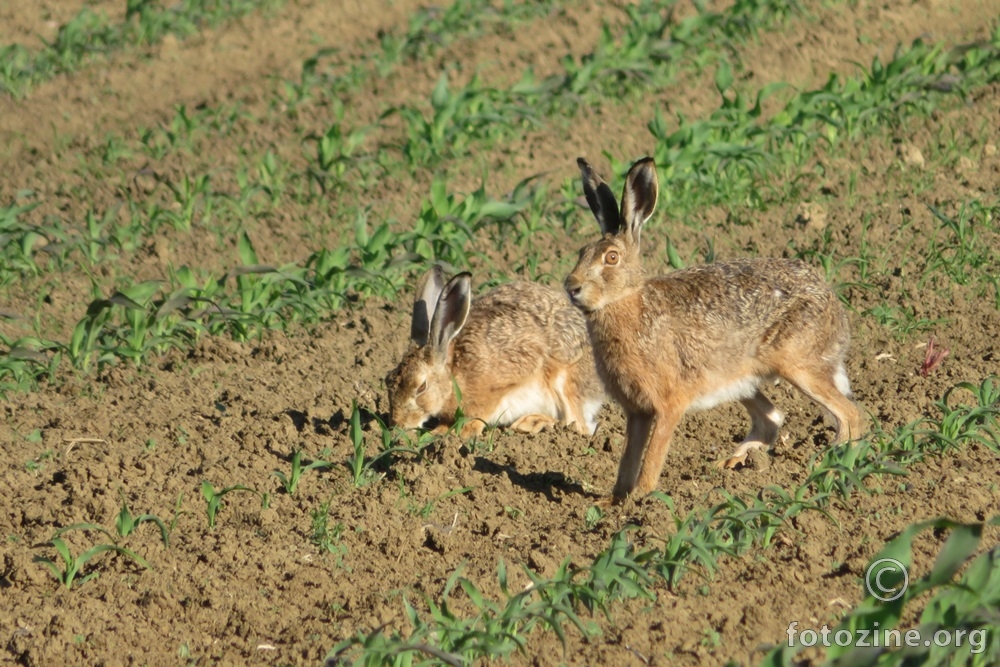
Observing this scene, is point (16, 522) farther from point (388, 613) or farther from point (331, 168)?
point (331, 168)

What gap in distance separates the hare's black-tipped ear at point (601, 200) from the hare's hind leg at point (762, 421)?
1.22 metres

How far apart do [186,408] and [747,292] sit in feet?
10.3

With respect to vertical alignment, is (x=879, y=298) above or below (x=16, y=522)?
below

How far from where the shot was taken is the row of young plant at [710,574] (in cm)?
420

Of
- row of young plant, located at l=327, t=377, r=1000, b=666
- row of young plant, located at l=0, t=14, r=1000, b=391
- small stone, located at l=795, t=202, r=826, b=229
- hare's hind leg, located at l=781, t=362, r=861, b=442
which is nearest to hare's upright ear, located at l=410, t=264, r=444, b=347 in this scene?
row of young plant, located at l=0, t=14, r=1000, b=391

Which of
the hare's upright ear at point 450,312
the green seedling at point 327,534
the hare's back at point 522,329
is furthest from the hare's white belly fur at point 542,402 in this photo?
the green seedling at point 327,534

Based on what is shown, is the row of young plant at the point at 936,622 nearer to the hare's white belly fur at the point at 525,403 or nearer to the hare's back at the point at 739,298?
the hare's back at the point at 739,298

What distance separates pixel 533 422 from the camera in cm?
807

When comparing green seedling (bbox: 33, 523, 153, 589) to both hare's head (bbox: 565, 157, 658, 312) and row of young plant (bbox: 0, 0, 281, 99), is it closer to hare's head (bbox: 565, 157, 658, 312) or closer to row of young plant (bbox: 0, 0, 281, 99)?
hare's head (bbox: 565, 157, 658, 312)

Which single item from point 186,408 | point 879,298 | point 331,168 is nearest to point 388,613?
point 186,408

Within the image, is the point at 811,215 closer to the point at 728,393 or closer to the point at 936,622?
the point at 728,393

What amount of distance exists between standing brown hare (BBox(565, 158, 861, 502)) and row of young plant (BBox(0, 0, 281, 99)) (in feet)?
29.9

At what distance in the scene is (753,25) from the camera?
509 inches

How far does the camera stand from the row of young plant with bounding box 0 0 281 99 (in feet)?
46.8
